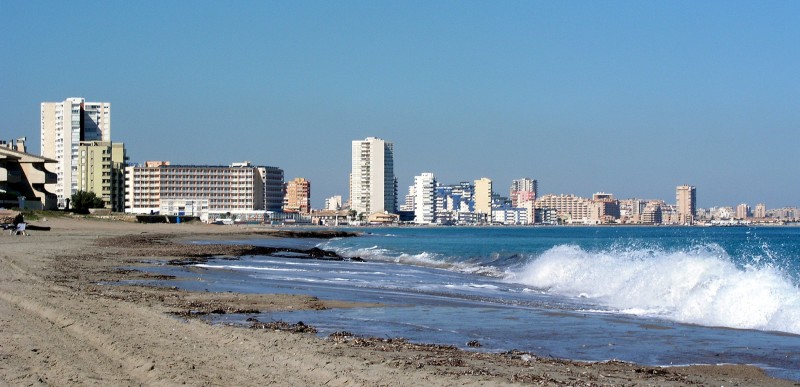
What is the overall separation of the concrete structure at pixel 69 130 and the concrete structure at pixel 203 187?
11.6 m

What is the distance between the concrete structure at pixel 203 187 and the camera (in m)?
177

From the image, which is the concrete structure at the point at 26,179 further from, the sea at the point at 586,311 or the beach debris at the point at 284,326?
the beach debris at the point at 284,326

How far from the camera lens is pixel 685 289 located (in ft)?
62.2

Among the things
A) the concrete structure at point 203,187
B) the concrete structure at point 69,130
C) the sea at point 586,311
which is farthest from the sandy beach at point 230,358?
the concrete structure at point 203,187

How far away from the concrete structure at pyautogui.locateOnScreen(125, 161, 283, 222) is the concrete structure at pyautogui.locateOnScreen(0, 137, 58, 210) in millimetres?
81092

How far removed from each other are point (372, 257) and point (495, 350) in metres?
36.2

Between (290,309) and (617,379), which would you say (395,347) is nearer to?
(617,379)

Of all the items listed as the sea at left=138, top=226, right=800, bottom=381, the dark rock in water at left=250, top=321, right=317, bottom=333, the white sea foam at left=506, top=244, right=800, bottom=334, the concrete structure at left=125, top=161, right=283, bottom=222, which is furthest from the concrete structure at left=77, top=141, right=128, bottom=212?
the dark rock in water at left=250, top=321, right=317, bottom=333

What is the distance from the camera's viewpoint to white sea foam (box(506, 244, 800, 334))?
1509cm

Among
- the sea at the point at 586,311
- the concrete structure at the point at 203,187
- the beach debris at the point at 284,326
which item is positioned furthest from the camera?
the concrete structure at the point at 203,187

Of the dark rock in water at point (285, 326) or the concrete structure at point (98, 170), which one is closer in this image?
the dark rock in water at point (285, 326)

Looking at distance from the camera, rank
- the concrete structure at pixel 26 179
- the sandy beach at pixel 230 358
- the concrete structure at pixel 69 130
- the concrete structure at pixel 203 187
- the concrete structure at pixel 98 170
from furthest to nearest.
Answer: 1. the concrete structure at pixel 203 187
2. the concrete structure at pixel 69 130
3. the concrete structure at pixel 98 170
4. the concrete structure at pixel 26 179
5. the sandy beach at pixel 230 358

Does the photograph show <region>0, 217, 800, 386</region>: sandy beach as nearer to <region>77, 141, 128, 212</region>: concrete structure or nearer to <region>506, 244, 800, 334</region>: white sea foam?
<region>506, 244, 800, 334</region>: white sea foam

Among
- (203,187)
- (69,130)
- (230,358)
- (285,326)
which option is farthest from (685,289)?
(203,187)
